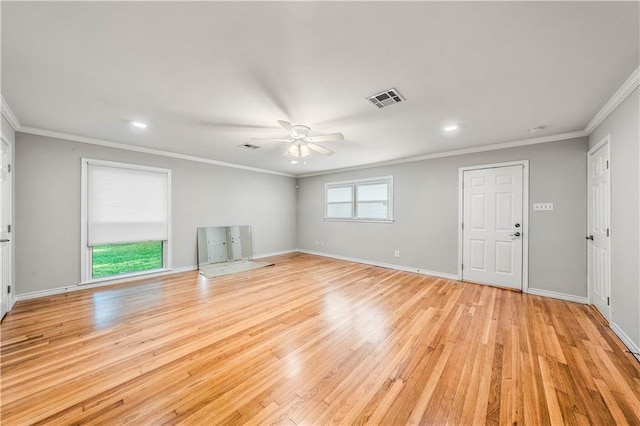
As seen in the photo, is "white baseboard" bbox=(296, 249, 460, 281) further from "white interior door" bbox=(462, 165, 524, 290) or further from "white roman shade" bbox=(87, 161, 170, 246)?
"white roman shade" bbox=(87, 161, 170, 246)

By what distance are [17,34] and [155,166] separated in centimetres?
348

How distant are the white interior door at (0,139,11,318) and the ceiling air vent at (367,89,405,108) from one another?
442cm

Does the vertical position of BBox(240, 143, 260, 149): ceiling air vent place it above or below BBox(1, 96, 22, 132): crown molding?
above

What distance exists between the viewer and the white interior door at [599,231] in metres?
2.89

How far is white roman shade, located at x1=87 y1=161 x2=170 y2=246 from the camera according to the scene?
421cm

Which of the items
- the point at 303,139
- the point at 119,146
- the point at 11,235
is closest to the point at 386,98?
the point at 303,139

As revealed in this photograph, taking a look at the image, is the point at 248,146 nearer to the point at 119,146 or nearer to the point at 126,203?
the point at 119,146

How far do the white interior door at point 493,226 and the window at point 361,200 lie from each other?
1648 millimetres

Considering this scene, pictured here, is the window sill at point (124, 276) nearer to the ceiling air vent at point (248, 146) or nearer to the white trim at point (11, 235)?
the white trim at point (11, 235)

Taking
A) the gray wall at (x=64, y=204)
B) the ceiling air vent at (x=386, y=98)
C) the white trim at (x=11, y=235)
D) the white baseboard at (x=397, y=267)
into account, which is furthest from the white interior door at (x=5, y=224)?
the white baseboard at (x=397, y=267)

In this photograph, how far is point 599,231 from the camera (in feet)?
10.3

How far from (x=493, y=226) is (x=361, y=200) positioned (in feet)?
9.55

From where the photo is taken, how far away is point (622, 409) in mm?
1601

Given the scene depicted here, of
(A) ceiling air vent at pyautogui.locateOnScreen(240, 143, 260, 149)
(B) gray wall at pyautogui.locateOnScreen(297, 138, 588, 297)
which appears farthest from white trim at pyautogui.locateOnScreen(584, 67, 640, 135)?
(A) ceiling air vent at pyautogui.locateOnScreen(240, 143, 260, 149)
